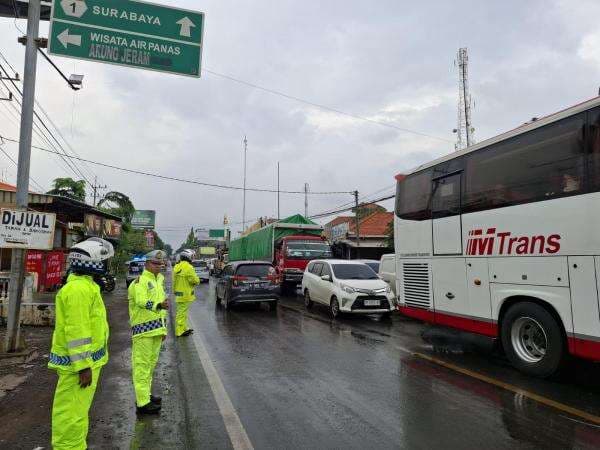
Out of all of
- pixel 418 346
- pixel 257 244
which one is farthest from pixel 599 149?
pixel 257 244

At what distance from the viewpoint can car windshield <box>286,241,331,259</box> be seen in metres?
19.6

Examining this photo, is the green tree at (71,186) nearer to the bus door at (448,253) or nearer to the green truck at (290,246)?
the green truck at (290,246)

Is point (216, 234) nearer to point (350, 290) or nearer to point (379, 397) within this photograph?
point (350, 290)

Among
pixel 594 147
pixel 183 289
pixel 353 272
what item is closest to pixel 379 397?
pixel 594 147

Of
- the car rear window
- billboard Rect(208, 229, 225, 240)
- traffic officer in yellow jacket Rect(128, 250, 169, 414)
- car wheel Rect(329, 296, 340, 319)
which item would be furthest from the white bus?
billboard Rect(208, 229, 225, 240)

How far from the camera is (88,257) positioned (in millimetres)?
3633

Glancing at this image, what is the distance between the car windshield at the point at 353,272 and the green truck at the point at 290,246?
20.8 feet

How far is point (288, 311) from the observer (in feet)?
46.3

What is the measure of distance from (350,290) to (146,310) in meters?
7.55

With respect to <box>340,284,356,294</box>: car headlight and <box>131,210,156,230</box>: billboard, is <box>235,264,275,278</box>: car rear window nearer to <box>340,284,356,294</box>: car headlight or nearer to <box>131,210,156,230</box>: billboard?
<box>340,284,356,294</box>: car headlight

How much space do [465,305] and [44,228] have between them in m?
7.55

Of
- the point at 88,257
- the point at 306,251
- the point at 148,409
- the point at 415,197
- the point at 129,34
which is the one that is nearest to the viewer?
the point at 88,257

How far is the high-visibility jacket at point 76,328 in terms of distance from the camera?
337cm

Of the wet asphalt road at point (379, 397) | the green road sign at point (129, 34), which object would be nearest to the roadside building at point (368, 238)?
the wet asphalt road at point (379, 397)
